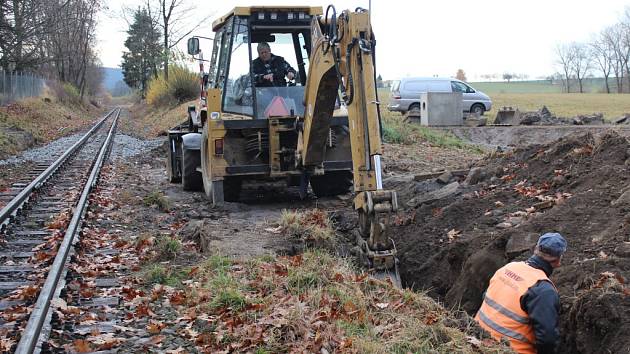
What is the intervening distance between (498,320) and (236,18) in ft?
22.1

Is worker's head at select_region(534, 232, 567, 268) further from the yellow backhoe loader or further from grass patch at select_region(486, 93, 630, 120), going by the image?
grass patch at select_region(486, 93, 630, 120)

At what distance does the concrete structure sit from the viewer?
26.3m

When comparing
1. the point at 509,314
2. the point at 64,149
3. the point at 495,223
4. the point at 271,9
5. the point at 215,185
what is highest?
the point at 271,9

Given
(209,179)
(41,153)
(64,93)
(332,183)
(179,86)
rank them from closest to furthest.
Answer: (209,179)
(332,183)
(41,153)
(179,86)
(64,93)

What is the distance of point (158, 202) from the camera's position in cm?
→ 1117

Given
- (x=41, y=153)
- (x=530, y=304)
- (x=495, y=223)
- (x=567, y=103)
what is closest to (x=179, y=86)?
(x=41, y=153)

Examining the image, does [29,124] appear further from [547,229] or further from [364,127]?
[547,229]

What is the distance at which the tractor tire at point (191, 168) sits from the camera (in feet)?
41.0

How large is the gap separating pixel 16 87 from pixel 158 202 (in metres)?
27.7

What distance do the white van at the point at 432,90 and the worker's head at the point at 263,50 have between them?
20.4m

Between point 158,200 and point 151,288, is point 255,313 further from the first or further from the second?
point 158,200

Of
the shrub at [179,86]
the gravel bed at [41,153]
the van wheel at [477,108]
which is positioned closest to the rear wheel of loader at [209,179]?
the gravel bed at [41,153]

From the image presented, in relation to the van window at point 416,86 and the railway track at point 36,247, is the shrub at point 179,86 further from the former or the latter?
the railway track at point 36,247

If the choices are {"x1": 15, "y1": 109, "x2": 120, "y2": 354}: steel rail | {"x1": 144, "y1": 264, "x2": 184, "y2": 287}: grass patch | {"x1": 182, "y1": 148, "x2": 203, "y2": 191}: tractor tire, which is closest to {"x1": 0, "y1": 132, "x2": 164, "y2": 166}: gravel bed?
{"x1": 182, "y1": 148, "x2": 203, "y2": 191}: tractor tire
